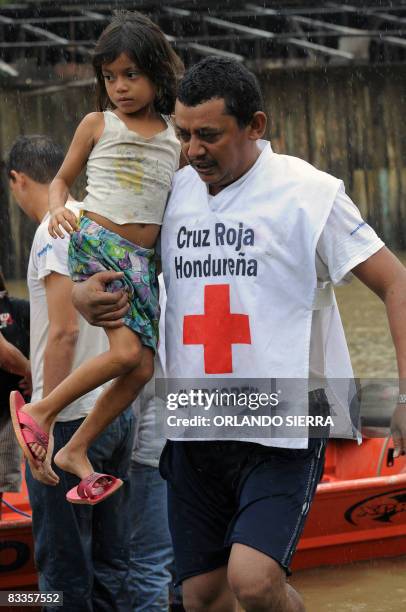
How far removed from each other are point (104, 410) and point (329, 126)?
1633 centimetres

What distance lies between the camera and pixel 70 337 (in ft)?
14.6

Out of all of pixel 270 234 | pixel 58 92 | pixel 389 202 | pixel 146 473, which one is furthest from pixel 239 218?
pixel 389 202

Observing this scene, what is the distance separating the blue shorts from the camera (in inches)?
142

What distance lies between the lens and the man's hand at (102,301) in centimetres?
385

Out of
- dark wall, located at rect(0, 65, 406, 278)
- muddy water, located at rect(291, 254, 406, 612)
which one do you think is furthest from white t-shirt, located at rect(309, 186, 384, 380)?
dark wall, located at rect(0, 65, 406, 278)

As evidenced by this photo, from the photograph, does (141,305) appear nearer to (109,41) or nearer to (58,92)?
(109,41)

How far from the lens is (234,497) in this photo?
3832 mm

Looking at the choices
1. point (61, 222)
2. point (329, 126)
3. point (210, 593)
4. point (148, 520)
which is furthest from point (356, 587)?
point (329, 126)

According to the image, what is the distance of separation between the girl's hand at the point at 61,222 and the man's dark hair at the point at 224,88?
60cm

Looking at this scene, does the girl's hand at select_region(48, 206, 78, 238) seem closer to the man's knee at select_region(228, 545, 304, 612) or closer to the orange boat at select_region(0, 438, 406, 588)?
the man's knee at select_region(228, 545, 304, 612)

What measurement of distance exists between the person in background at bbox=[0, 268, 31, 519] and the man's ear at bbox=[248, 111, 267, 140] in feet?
5.79

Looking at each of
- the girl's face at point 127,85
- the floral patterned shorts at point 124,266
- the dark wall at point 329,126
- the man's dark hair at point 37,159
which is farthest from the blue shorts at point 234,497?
the dark wall at point 329,126

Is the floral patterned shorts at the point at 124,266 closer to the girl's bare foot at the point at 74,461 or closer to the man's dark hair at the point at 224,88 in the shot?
the girl's bare foot at the point at 74,461

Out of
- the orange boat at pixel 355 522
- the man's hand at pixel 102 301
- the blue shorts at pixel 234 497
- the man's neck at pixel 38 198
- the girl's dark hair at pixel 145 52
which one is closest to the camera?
the blue shorts at pixel 234 497
